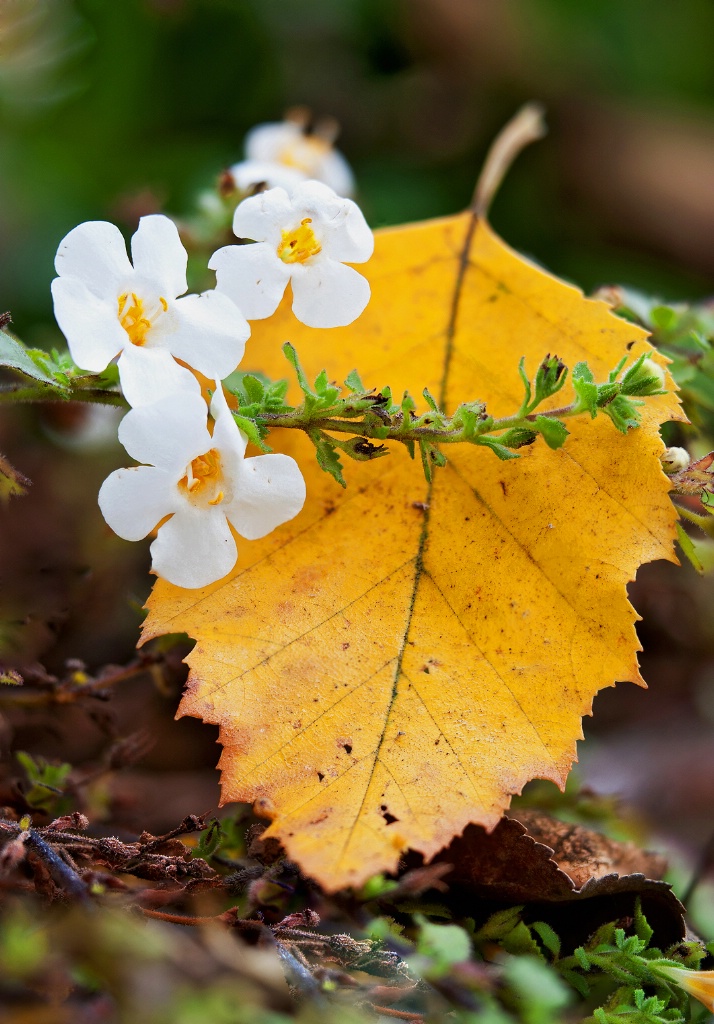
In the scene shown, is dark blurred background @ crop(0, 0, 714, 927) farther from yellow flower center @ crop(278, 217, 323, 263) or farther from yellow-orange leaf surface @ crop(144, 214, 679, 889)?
yellow flower center @ crop(278, 217, 323, 263)

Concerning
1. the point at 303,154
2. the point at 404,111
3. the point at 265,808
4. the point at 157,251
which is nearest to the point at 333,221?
the point at 157,251

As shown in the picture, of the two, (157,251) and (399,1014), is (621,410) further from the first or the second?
(399,1014)

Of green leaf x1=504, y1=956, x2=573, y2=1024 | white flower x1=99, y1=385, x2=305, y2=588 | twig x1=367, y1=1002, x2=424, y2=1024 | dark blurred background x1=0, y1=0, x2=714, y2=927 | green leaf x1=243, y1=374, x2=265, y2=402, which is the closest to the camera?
green leaf x1=504, y1=956, x2=573, y2=1024

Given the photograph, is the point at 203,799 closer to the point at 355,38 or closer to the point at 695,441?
the point at 695,441

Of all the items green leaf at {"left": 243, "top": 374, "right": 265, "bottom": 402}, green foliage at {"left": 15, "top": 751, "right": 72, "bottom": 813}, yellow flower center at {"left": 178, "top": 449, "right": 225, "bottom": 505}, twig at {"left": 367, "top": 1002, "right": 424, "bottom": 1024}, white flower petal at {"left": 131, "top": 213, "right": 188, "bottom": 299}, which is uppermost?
white flower petal at {"left": 131, "top": 213, "right": 188, "bottom": 299}

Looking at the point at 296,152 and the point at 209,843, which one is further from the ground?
the point at 296,152

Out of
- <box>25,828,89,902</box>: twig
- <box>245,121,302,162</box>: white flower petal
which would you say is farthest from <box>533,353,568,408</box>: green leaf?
<box>245,121,302,162</box>: white flower petal
